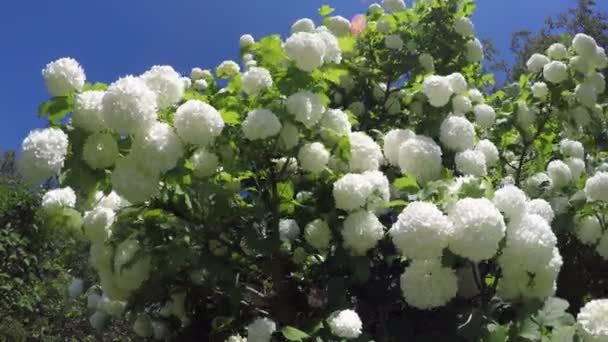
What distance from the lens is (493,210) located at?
2.47 metres

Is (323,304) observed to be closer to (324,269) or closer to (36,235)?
(324,269)

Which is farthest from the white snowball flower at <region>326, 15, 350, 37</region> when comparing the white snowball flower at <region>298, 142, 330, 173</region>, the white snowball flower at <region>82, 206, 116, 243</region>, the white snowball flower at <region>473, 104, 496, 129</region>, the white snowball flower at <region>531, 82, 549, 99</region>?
the white snowball flower at <region>82, 206, 116, 243</region>

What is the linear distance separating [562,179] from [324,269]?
5.68 ft

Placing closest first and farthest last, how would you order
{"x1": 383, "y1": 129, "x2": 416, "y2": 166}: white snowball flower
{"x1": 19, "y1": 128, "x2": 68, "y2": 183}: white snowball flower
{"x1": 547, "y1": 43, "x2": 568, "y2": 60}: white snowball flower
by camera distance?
→ 1. {"x1": 19, "y1": 128, "x2": 68, "y2": 183}: white snowball flower
2. {"x1": 383, "y1": 129, "x2": 416, "y2": 166}: white snowball flower
3. {"x1": 547, "y1": 43, "x2": 568, "y2": 60}: white snowball flower

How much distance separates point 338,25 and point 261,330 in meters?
2.58

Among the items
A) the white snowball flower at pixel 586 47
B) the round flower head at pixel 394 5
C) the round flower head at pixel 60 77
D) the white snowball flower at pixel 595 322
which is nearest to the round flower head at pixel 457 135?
the white snowball flower at pixel 595 322

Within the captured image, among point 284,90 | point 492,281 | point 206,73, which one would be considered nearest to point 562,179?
point 492,281

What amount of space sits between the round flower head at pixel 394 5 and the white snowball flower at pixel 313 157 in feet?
7.90

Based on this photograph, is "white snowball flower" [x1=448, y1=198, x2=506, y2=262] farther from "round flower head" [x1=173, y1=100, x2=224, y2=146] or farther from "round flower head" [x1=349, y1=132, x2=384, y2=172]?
"round flower head" [x1=173, y1=100, x2=224, y2=146]

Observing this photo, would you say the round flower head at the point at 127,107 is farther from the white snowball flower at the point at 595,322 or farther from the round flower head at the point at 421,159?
the white snowball flower at the point at 595,322

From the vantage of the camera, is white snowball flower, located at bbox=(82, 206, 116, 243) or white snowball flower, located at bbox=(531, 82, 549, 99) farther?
white snowball flower, located at bbox=(531, 82, 549, 99)

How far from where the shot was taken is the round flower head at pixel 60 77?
8.52 feet

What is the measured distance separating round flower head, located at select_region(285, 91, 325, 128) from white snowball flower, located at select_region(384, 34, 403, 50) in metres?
1.76

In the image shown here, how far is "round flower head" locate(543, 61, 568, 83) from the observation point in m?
4.52
